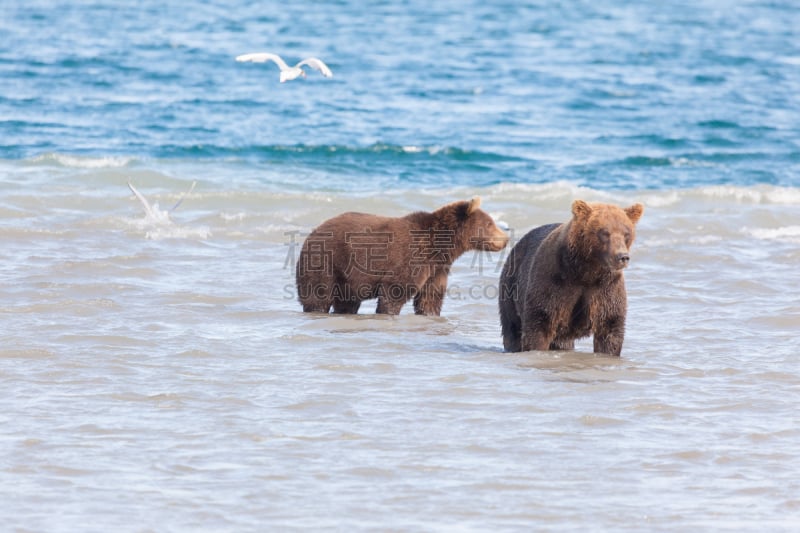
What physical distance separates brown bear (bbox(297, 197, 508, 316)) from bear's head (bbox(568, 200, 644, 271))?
2.51m

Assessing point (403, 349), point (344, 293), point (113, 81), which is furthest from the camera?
point (113, 81)

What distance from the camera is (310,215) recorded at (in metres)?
15.0

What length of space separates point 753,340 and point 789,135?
15.9 meters

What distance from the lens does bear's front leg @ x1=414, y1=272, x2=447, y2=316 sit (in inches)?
396

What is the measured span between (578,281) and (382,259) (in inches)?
98.2

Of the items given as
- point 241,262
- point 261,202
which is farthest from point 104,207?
point 241,262

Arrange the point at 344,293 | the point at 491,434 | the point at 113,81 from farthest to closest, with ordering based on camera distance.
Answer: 1. the point at 113,81
2. the point at 344,293
3. the point at 491,434

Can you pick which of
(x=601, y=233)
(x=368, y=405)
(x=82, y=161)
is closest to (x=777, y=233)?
(x=601, y=233)

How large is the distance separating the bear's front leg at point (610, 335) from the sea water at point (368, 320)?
143 mm

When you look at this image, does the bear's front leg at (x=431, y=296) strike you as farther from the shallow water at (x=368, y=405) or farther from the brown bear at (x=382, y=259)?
the shallow water at (x=368, y=405)

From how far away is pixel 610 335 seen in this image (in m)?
7.80

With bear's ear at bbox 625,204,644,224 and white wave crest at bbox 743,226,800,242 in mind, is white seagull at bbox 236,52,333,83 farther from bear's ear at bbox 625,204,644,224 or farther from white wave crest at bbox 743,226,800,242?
bear's ear at bbox 625,204,644,224

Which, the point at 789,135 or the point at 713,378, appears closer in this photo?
the point at 713,378

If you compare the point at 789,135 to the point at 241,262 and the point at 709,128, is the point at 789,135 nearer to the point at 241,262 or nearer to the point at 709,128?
the point at 709,128
